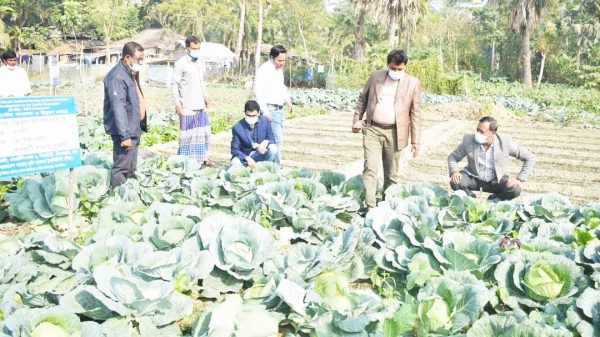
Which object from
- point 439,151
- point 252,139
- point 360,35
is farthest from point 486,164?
point 360,35

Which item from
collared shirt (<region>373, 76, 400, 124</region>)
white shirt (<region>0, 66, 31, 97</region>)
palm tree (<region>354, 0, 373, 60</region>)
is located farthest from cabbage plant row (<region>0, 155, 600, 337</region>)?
palm tree (<region>354, 0, 373, 60</region>)

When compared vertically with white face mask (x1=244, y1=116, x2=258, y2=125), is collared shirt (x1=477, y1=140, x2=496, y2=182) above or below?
below

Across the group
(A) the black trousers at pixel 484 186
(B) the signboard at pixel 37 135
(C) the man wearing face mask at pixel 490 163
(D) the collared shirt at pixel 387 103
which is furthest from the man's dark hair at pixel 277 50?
(B) the signboard at pixel 37 135

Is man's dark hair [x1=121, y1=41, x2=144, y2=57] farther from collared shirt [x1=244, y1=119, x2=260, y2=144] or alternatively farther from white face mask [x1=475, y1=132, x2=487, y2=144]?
white face mask [x1=475, y1=132, x2=487, y2=144]

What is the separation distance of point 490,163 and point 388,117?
1.07m

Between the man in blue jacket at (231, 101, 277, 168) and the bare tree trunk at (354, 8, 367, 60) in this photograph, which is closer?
the man in blue jacket at (231, 101, 277, 168)

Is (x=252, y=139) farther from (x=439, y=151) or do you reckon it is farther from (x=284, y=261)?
(x=439, y=151)

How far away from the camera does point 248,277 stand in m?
2.89

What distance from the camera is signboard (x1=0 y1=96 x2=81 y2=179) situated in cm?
329

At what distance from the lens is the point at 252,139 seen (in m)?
5.43

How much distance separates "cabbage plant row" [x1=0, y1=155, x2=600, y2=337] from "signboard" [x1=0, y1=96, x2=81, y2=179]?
17.8 inches

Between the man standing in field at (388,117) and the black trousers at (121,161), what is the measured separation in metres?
1.88

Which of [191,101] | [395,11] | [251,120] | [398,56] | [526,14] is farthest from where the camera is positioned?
[526,14]

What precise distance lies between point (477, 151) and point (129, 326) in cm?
358
